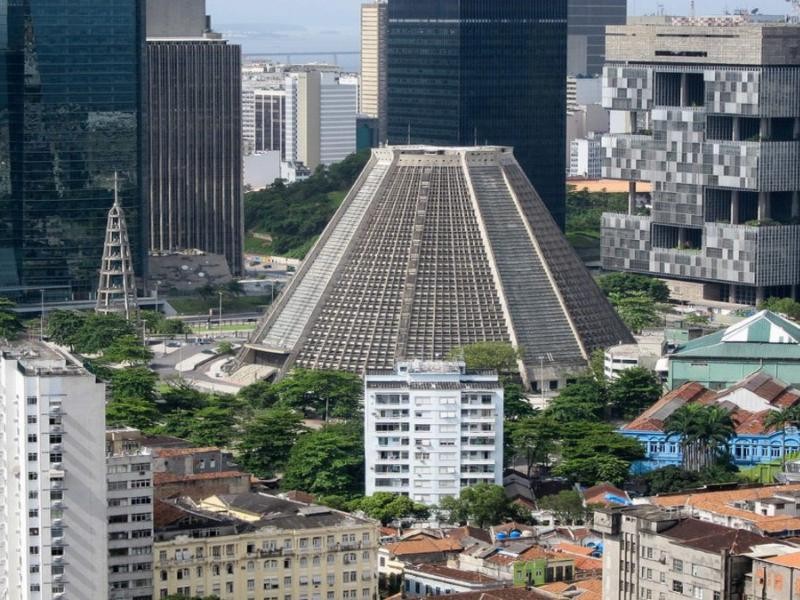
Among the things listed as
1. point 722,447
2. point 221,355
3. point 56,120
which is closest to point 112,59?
point 56,120

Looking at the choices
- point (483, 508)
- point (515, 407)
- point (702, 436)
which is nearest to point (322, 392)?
point (515, 407)

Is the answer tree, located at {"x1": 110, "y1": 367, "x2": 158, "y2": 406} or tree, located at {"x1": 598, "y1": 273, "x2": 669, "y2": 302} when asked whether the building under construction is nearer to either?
tree, located at {"x1": 110, "y1": 367, "x2": 158, "y2": 406}

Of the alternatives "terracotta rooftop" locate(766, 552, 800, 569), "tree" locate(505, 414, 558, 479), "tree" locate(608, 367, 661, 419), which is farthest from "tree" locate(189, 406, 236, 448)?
"terracotta rooftop" locate(766, 552, 800, 569)

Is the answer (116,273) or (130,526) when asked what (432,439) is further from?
(116,273)

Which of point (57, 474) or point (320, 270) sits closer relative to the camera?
point (57, 474)

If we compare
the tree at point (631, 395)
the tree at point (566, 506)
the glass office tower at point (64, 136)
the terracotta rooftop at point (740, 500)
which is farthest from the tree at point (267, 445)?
the glass office tower at point (64, 136)

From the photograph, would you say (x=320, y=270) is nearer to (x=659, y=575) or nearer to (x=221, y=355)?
(x=221, y=355)
